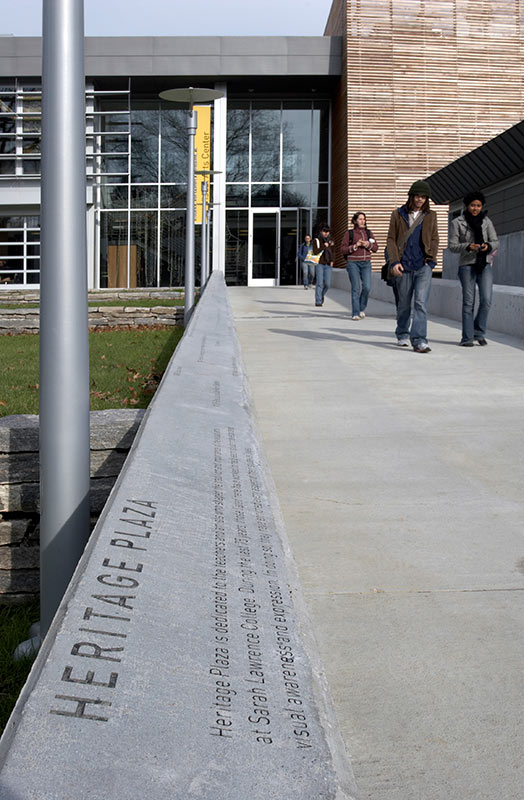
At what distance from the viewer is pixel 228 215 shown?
41812mm

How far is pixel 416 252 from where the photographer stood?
11.1 m

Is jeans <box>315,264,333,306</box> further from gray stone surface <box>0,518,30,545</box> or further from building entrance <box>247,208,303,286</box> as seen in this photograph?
building entrance <box>247,208,303,286</box>

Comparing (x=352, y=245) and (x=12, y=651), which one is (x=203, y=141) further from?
(x=12, y=651)

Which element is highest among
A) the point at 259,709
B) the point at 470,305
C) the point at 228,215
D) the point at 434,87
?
the point at 434,87

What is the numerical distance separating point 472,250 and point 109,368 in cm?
462

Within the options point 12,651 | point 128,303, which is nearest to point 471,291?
point 12,651

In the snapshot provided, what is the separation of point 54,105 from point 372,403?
5207 millimetres

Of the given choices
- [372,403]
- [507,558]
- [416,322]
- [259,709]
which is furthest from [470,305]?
[259,709]

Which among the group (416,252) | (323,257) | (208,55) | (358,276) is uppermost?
(208,55)

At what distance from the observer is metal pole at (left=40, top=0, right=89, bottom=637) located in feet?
9.75

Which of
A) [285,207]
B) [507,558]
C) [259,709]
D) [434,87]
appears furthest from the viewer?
[285,207]

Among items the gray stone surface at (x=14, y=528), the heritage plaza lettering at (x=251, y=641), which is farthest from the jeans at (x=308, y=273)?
the heritage plaza lettering at (x=251, y=641)

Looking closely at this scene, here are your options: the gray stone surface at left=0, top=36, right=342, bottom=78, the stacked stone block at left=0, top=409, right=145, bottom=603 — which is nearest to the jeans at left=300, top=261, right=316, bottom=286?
the gray stone surface at left=0, top=36, right=342, bottom=78

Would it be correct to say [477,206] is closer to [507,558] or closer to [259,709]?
[507,558]
